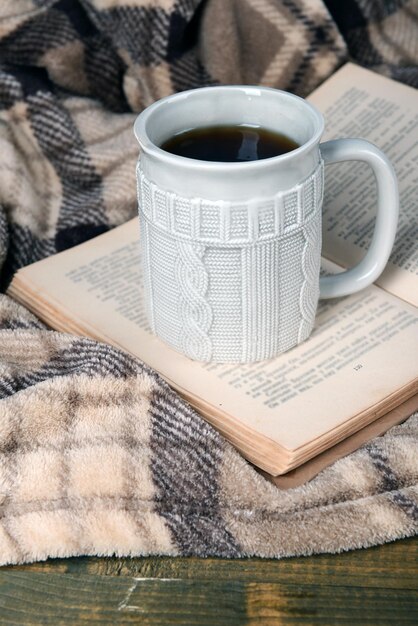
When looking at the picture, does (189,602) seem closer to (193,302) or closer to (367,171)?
(193,302)

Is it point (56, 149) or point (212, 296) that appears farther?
point (56, 149)

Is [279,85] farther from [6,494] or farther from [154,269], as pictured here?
[6,494]

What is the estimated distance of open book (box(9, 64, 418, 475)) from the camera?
62cm

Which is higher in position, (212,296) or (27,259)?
(212,296)

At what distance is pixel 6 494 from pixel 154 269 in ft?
0.58

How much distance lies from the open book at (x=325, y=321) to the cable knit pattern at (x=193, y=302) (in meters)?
0.02

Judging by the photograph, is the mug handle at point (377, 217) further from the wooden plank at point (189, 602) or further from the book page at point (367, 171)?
the wooden plank at point (189, 602)

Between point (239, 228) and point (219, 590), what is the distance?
22 centimetres

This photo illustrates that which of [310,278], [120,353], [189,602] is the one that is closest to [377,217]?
[310,278]

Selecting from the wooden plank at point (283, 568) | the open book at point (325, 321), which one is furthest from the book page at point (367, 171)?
the wooden plank at point (283, 568)

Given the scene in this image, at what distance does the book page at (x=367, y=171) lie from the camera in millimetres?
761

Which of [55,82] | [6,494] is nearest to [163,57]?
[55,82]

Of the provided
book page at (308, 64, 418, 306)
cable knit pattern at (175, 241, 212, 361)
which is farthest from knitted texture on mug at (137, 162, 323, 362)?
book page at (308, 64, 418, 306)

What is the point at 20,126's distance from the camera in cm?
86
